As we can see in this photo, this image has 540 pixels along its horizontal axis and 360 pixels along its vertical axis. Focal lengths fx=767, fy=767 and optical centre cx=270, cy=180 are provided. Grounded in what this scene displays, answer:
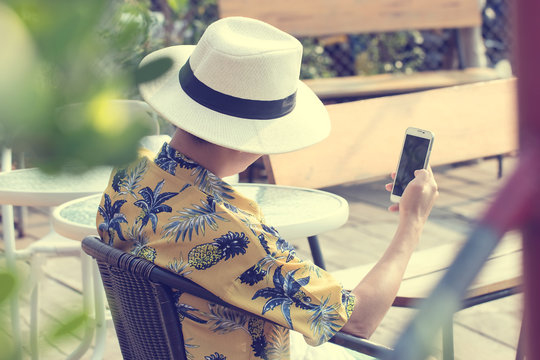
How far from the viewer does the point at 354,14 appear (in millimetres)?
4668

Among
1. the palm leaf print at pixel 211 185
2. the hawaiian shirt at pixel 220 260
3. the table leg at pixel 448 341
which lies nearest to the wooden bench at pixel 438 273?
the table leg at pixel 448 341

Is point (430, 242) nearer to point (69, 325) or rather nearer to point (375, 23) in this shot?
point (375, 23)

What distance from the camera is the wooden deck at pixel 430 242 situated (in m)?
2.62

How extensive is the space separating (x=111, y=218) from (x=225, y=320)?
262mm

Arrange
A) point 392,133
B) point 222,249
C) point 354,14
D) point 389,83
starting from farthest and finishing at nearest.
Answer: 1. point 354,14
2. point 389,83
3. point 392,133
4. point 222,249

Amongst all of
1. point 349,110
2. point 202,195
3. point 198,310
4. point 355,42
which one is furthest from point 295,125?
point 355,42

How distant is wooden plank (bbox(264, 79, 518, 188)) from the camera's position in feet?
8.06

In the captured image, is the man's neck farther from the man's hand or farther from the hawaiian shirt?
the man's hand

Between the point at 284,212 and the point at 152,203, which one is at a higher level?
the point at 152,203

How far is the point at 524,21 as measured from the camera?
348mm

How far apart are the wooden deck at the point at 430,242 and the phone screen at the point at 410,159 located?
0.24 metres

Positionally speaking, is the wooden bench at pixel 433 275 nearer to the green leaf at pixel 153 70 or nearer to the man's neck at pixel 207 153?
the man's neck at pixel 207 153

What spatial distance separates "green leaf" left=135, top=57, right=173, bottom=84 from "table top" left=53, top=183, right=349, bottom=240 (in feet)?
4.44

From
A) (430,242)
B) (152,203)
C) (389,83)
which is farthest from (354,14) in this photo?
(152,203)
